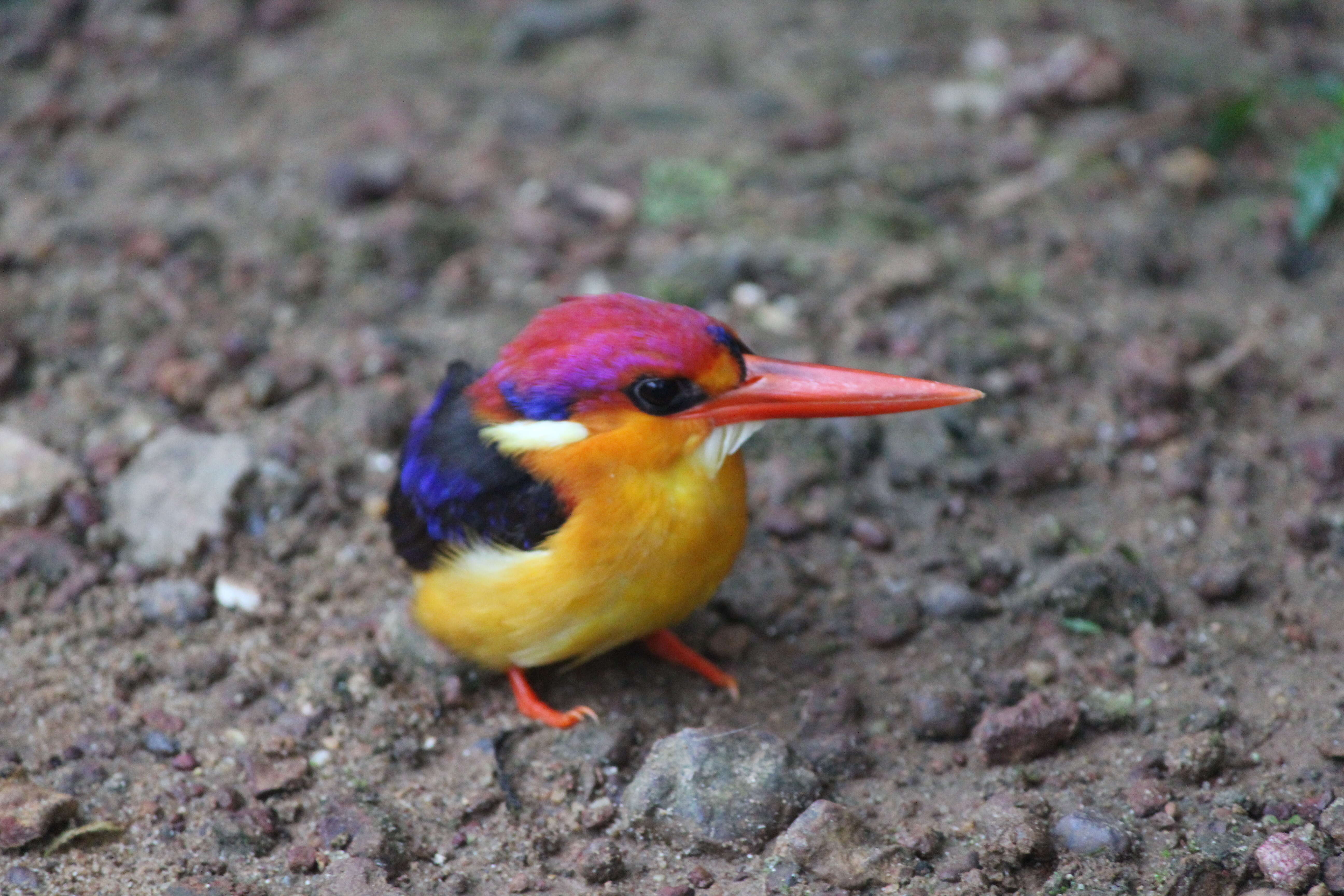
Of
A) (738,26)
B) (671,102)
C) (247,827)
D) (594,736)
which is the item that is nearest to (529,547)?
(594,736)

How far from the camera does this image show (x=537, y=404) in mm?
2891

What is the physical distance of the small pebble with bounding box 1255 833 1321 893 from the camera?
98.7 inches

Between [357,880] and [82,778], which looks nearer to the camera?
[357,880]

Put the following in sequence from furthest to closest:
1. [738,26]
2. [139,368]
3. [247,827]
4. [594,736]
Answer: [738,26] → [139,368] → [594,736] → [247,827]

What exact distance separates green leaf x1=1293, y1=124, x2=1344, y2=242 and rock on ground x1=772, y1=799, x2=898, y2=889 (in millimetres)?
2922

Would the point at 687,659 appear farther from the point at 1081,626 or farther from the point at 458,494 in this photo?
the point at 1081,626

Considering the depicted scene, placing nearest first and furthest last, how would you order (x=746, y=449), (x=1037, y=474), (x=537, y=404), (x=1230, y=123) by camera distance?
(x=537, y=404) < (x=1037, y=474) < (x=746, y=449) < (x=1230, y=123)

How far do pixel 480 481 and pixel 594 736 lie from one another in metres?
0.66

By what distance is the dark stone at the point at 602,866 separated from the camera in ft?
8.89

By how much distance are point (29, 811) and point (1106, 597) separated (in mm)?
2505

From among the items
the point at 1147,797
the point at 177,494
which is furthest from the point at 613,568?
the point at 177,494

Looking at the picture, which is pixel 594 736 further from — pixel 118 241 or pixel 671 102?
pixel 671 102

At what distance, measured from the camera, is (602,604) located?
9.53ft

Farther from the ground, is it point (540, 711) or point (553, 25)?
point (553, 25)
